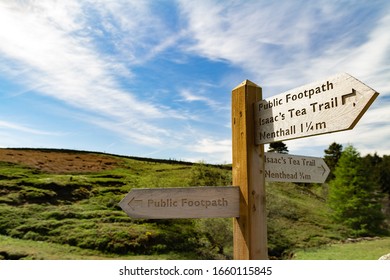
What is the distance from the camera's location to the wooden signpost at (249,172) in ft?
7.41

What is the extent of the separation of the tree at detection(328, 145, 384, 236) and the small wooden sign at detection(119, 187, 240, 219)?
23072 mm

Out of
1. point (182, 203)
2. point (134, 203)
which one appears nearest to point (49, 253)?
point (134, 203)

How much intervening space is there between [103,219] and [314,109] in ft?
56.2

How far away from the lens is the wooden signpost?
2.26 m

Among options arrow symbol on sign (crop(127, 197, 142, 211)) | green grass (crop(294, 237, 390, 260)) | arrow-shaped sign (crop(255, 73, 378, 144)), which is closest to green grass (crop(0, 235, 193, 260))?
green grass (crop(294, 237, 390, 260))

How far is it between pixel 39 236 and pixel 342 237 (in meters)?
17.9

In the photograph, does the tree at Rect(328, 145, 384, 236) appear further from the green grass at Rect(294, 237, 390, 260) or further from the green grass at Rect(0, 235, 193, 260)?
the green grass at Rect(0, 235, 193, 260)

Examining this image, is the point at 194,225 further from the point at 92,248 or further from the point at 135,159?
the point at 135,159

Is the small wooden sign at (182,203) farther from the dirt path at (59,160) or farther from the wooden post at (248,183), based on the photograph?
the dirt path at (59,160)

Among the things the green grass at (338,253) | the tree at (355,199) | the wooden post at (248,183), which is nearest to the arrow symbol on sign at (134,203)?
the wooden post at (248,183)

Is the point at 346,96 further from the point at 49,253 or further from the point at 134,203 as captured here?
the point at 49,253

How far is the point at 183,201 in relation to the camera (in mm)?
2461

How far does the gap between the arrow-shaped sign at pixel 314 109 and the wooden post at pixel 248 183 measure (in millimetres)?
76
